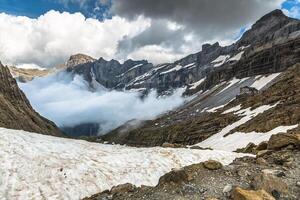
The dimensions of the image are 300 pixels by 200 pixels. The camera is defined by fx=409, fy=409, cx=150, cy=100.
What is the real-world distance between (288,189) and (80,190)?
31.1 ft

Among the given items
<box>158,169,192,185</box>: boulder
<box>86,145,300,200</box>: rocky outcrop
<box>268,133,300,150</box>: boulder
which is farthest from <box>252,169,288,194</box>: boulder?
<box>268,133,300,150</box>: boulder

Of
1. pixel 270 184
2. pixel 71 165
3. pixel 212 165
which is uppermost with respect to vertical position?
pixel 212 165

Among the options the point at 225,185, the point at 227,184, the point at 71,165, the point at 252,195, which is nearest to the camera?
the point at 252,195

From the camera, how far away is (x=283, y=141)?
85.9ft

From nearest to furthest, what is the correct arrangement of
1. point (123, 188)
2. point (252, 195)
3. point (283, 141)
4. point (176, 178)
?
point (252, 195) < point (176, 178) < point (123, 188) < point (283, 141)

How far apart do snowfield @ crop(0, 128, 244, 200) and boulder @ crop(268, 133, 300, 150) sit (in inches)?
102

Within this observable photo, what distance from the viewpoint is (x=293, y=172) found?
20.4 metres

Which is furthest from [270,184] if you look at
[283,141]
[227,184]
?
[283,141]

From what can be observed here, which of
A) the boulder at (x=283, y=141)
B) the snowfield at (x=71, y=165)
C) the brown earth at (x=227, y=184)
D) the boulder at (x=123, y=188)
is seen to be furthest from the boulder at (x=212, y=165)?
the boulder at (x=283, y=141)

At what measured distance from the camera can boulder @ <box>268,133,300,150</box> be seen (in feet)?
83.9

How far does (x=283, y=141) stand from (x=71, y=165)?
44.6 feet

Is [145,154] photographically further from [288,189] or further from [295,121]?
[295,121]

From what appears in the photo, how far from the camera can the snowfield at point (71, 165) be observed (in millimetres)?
18938

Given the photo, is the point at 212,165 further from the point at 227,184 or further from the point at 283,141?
the point at 283,141
